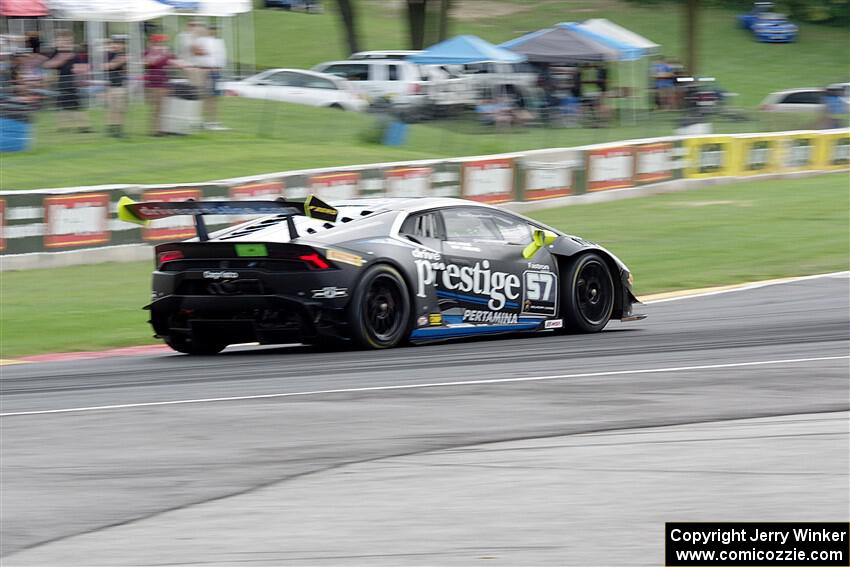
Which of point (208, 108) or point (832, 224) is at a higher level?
point (208, 108)

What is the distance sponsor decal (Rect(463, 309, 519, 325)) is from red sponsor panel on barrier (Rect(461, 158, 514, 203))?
10.7 meters

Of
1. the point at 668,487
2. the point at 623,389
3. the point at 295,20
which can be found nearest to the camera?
the point at 668,487

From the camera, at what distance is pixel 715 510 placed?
16.8 ft

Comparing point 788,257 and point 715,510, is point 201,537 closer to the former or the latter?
point 715,510

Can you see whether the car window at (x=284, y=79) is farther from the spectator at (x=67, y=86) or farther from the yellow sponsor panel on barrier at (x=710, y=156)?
the spectator at (x=67, y=86)

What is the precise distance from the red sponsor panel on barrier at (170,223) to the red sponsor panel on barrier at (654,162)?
386 inches

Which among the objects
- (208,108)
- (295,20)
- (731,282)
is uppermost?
(295,20)

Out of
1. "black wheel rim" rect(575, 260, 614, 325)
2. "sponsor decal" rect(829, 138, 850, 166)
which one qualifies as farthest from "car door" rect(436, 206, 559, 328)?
"sponsor decal" rect(829, 138, 850, 166)

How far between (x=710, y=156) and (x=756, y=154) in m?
1.39

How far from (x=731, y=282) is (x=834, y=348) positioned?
5558 millimetres

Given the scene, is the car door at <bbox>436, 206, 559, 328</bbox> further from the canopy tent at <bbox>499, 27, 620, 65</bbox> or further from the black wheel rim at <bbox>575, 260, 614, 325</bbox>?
the canopy tent at <bbox>499, 27, 620, 65</bbox>

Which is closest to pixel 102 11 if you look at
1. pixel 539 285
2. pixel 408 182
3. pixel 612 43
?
pixel 408 182

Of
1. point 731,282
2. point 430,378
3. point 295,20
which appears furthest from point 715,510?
point 295,20

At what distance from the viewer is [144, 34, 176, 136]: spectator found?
22.1m
